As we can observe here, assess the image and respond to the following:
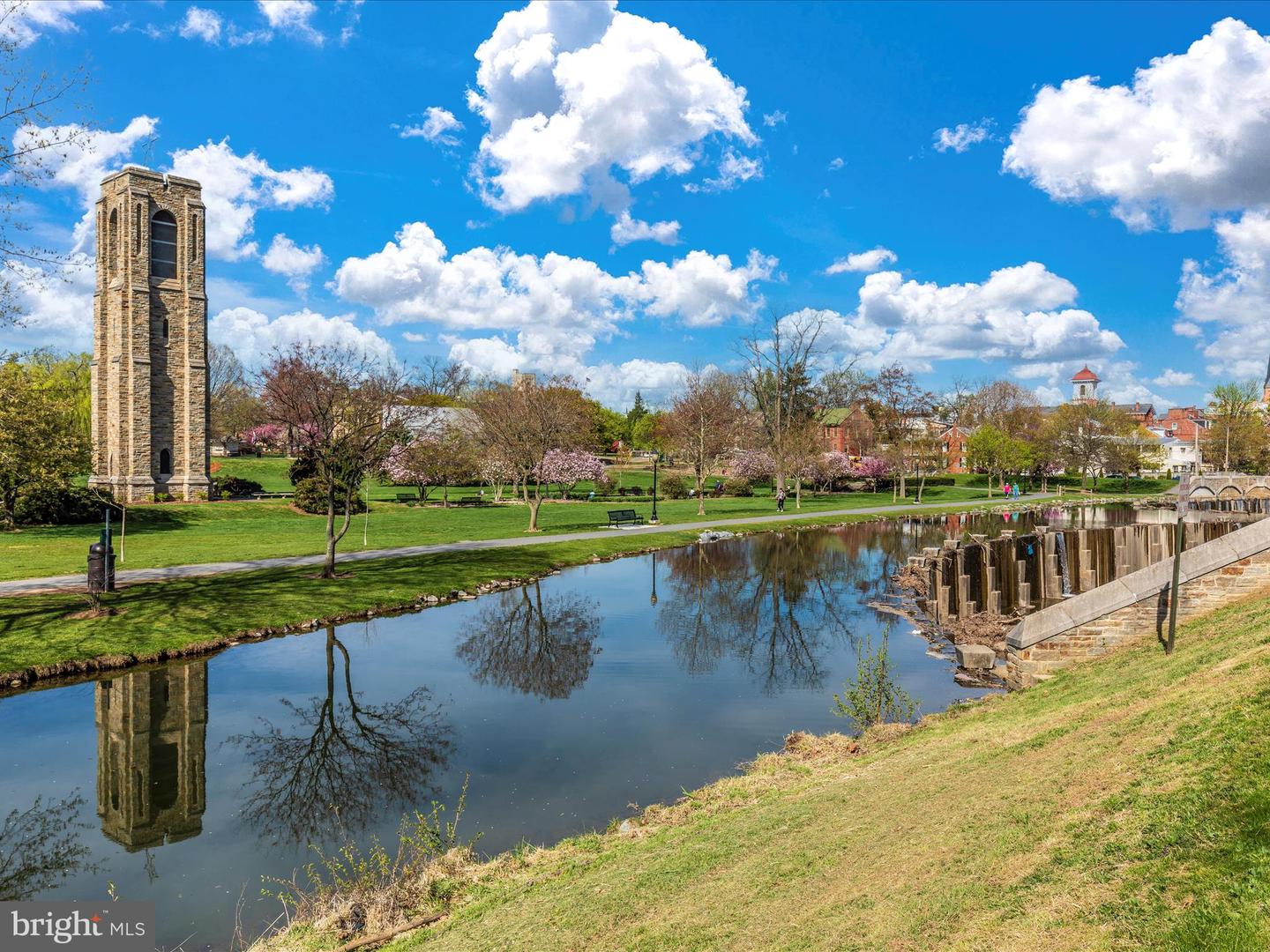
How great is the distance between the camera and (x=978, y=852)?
5.62 m

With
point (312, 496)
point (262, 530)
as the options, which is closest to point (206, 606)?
point (262, 530)

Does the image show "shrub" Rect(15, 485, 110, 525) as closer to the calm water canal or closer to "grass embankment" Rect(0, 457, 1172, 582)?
"grass embankment" Rect(0, 457, 1172, 582)

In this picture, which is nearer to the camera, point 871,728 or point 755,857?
point 755,857

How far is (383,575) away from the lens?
2544cm

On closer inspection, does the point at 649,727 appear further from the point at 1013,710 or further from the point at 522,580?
the point at 522,580

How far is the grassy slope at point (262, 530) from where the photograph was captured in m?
26.7

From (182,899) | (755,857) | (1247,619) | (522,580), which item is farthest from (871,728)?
(522,580)

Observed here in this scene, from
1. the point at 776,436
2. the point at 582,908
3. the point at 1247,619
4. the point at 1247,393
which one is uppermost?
the point at 1247,393

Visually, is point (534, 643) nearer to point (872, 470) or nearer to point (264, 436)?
point (264, 436)

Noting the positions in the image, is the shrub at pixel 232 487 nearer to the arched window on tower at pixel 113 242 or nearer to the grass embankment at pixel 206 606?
the arched window on tower at pixel 113 242

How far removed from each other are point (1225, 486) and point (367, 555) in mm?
27399

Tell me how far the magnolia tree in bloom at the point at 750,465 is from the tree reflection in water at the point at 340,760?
6429 centimetres

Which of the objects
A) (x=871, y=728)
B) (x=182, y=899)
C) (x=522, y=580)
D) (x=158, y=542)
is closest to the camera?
(x=182, y=899)

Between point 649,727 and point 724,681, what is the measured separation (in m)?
3.52
